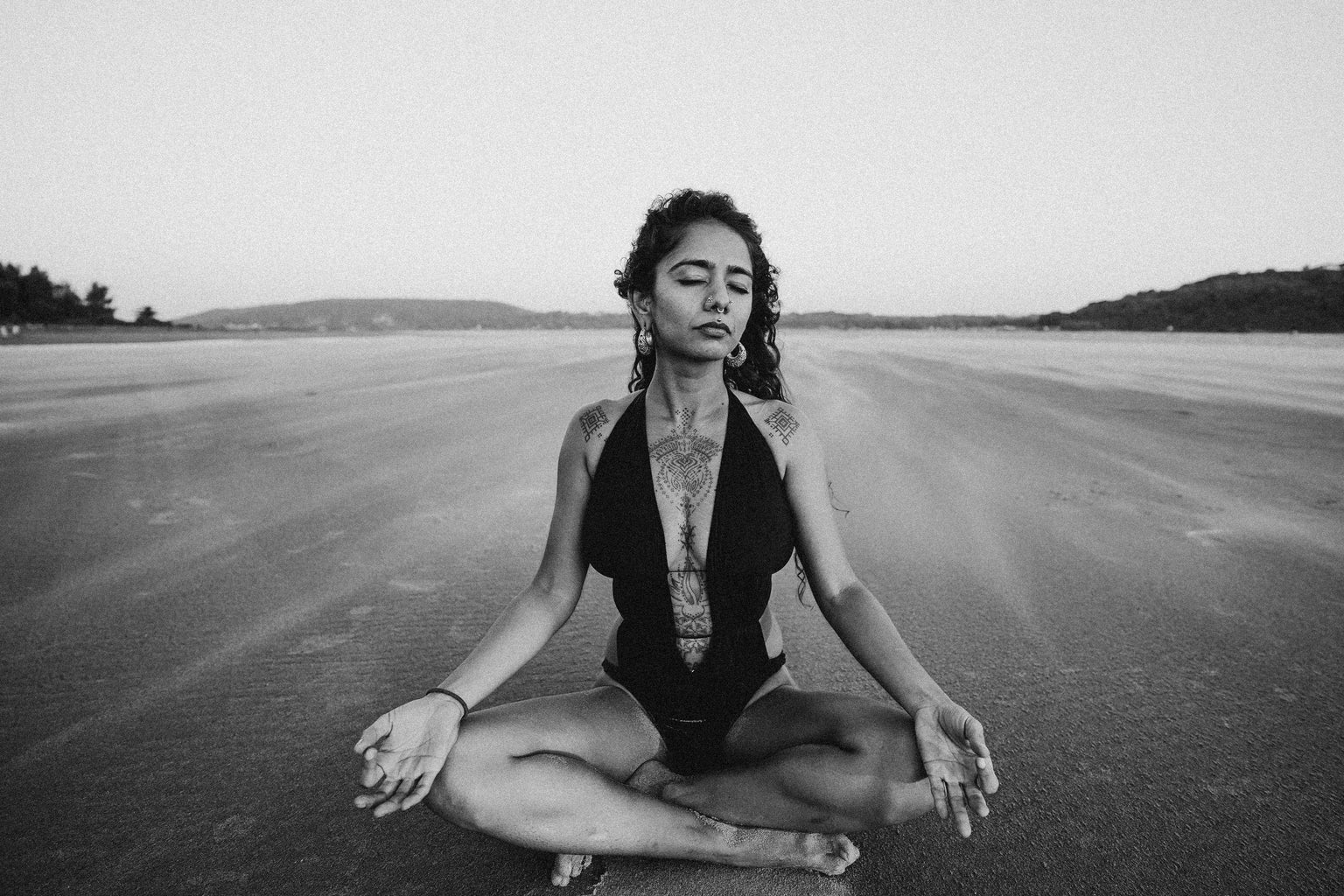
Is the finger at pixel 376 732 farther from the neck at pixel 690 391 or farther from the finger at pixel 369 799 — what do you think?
the neck at pixel 690 391

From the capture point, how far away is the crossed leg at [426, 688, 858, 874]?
159 centimetres

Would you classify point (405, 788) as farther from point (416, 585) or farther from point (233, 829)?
point (416, 585)

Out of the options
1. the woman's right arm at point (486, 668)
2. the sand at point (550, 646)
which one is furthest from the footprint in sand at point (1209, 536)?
the woman's right arm at point (486, 668)

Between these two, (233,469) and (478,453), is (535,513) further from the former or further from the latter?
(233,469)

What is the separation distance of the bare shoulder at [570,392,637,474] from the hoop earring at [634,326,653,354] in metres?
0.23

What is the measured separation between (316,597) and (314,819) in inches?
70.5

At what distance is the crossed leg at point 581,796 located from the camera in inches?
62.4

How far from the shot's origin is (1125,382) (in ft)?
45.8

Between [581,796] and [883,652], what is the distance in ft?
2.75

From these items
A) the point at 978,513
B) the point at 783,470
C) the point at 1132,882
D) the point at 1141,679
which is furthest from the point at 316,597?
the point at 978,513

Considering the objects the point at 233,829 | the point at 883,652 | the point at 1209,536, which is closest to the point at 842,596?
the point at 883,652

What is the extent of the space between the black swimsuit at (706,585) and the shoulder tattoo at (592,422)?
0.13 m

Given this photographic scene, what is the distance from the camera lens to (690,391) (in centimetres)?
216

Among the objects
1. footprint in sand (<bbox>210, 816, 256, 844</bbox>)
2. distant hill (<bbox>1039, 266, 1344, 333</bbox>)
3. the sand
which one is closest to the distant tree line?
the sand
